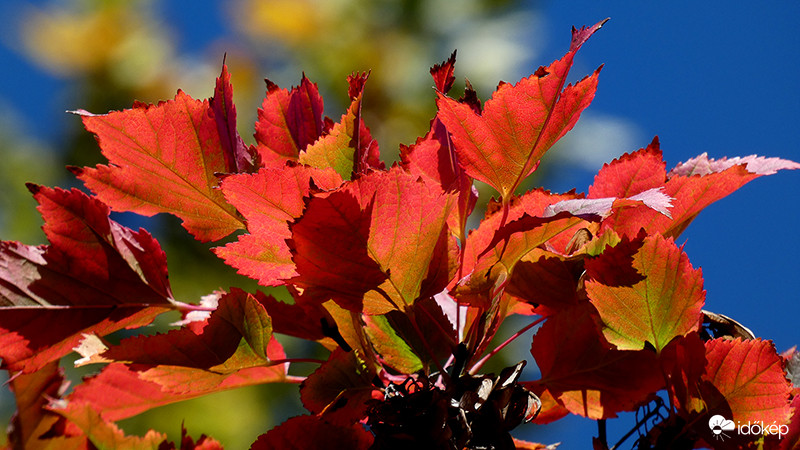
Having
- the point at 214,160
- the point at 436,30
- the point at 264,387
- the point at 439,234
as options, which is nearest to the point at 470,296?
the point at 439,234

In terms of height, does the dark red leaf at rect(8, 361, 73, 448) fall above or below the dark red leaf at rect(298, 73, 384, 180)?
below

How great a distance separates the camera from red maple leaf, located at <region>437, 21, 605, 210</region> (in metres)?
0.26

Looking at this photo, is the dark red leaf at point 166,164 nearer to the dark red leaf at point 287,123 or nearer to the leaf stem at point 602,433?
the dark red leaf at point 287,123

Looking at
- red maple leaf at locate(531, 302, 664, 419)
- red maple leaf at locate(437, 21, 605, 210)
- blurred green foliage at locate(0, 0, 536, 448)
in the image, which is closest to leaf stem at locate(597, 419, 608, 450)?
red maple leaf at locate(531, 302, 664, 419)

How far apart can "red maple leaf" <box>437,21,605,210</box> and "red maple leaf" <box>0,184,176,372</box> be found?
15 cm

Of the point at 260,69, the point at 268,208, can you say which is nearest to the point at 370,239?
the point at 268,208

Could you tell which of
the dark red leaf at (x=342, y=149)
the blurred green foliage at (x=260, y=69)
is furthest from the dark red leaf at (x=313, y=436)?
the blurred green foliage at (x=260, y=69)

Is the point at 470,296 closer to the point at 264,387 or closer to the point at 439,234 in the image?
the point at 439,234

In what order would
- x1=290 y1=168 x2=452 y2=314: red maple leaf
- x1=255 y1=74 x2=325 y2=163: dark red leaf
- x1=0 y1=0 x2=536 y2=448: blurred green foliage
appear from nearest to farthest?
1. x1=290 y1=168 x2=452 y2=314: red maple leaf
2. x1=255 y1=74 x2=325 y2=163: dark red leaf
3. x1=0 y1=0 x2=536 y2=448: blurred green foliage

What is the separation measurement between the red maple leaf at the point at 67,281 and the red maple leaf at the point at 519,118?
0.15 metres

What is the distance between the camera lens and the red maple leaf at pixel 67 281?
0.91ft

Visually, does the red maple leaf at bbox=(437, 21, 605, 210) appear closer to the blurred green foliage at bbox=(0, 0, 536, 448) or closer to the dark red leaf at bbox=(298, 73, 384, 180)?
the dark red leaf at bbox=(298, 73, 384, 180)

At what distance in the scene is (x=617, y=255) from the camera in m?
0.25

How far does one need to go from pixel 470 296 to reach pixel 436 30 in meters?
2.50
